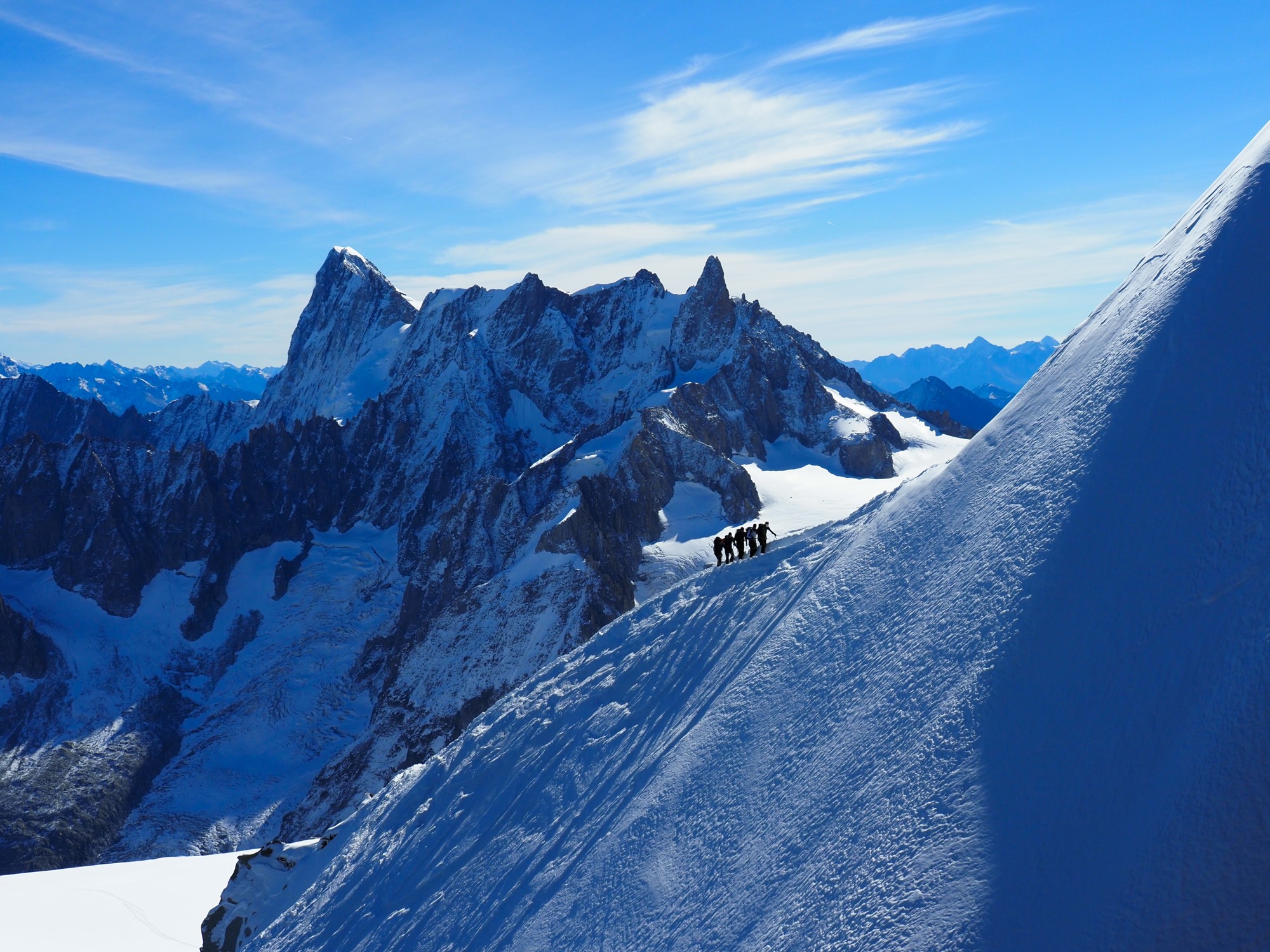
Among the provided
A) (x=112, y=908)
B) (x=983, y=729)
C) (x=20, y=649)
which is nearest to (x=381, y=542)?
(x=20, y=649)

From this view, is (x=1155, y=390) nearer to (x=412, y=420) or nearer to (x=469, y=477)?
(x=469, y=477)

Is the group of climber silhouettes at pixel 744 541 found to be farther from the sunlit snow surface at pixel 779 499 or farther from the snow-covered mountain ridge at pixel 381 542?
the sunlit snow surface at pixel 779 499

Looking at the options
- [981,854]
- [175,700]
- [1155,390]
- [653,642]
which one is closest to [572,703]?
[653,642]

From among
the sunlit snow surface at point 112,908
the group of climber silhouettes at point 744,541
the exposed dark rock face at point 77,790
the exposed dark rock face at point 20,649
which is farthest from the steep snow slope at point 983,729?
the exposed dark rock face at point 20,649

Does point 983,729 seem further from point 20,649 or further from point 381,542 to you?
point 381,542

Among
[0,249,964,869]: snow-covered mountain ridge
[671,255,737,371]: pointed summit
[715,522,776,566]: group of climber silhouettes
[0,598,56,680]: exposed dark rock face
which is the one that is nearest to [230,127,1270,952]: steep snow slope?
[715,522,776,566]: group of climber silhouettes

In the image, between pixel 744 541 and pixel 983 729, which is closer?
pixel 983 729

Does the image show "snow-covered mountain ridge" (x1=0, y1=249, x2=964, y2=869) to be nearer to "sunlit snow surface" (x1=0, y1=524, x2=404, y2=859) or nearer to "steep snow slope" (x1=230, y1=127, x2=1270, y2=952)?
"sunlit snow surface" (x1=0, y1=524, x2=404, y2=859)
